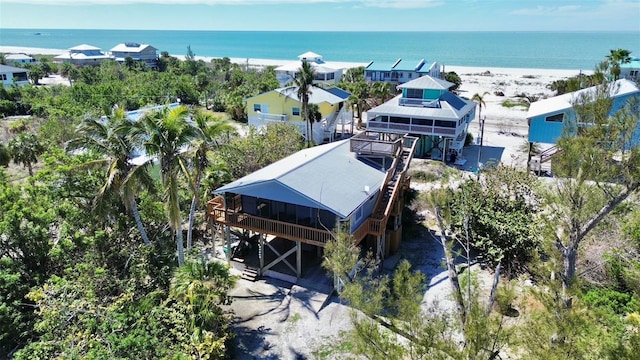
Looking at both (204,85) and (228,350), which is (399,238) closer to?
(228,350)

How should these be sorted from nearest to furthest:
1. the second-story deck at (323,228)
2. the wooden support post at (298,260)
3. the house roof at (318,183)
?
1. the house roof at (318,183)
2. the second-story deck at (323,228)
3. the wooden support post at (298,260)

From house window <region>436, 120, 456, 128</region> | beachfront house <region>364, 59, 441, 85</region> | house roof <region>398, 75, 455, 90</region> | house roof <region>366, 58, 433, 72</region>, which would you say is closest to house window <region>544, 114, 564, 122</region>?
house window <region>436, 120, 456, 128</region>

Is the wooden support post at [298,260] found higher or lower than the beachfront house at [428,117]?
lower

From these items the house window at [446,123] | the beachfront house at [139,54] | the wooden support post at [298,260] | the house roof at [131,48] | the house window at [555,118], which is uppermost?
the house roof at [131,48]

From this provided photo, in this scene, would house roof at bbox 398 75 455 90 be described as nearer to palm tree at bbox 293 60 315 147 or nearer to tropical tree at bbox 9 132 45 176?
palm tree at bbox 293 60 315 147

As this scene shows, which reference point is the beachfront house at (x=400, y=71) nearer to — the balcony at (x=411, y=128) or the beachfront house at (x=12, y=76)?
the balcony at (x=411, y=128)

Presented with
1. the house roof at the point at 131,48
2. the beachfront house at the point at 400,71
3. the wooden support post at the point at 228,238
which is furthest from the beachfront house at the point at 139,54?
the wooden support post at the point at 228,238
